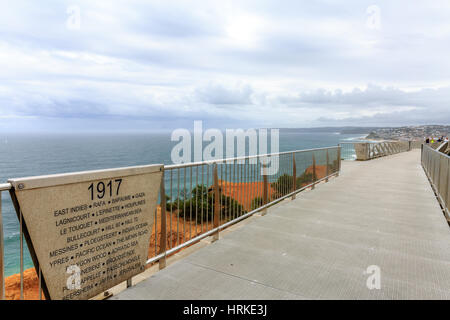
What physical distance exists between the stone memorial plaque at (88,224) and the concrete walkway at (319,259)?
0.43m

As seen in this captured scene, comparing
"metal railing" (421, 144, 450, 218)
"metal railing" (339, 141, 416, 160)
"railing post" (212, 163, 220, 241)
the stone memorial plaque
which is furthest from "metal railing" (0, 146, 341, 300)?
"metal railing" (339, 141, 416, 160)

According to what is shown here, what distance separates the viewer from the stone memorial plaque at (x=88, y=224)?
239 cm

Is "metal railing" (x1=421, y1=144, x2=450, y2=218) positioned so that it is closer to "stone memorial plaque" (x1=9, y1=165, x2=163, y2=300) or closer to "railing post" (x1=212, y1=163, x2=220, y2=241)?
"railing post" (x1=212, y1=163, x2=220, y2=241)

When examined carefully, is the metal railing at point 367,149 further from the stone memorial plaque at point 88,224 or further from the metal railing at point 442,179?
the stone memorial plaque at point 88,224

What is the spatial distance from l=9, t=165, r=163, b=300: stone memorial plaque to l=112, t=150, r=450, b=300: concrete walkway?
0.43m

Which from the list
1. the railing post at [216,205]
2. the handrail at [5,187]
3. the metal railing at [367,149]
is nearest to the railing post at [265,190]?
the railing post at [216,205]

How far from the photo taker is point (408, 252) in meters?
4.40

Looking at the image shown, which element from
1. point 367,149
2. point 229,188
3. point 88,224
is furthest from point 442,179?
point 367,149

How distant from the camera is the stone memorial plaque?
239 cm

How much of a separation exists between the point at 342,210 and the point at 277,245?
2912 millimetres

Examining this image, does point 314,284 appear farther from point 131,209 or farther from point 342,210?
point 342,210

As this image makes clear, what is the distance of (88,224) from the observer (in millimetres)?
2758

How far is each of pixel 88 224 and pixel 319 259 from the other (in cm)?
299
